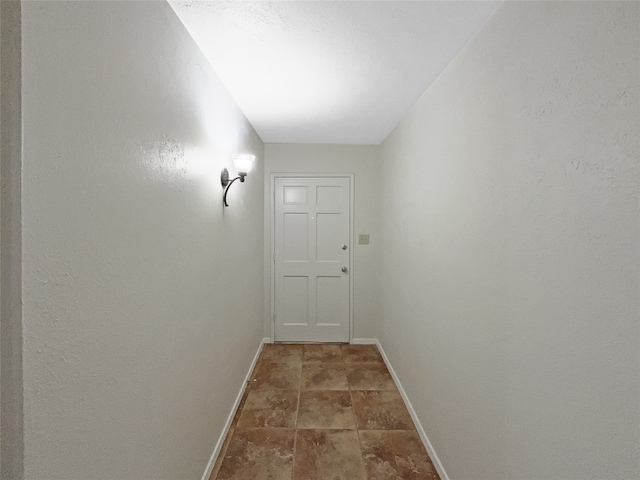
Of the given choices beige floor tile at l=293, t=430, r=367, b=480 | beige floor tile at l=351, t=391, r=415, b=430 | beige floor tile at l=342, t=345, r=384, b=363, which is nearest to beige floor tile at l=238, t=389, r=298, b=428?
beige floor tile at l=293, t=430, r=367, b=480

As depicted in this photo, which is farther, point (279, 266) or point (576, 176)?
point (279, 266)

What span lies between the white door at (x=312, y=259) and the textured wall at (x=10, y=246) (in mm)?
2887

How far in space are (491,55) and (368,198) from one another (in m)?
2.22

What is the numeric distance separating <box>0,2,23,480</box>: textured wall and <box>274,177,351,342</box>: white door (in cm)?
289

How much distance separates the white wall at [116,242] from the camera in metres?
0.67

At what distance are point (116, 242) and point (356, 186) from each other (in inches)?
111

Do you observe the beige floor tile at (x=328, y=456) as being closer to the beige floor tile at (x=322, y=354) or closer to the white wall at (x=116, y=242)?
the white wall at (x=116, y=242)

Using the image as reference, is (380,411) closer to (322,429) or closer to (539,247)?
(322,429)

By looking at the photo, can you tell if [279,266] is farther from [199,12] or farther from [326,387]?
[199,12]

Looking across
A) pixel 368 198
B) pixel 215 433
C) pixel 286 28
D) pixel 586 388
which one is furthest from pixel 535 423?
pixel 368 198

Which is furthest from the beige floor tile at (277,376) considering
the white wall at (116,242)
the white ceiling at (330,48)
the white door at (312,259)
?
the white ceiling at (330,48)

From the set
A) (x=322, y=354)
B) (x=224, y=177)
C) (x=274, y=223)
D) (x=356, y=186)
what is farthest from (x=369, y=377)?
(x=224, y=177)

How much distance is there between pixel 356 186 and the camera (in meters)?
3.47

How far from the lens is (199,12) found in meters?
1.29
